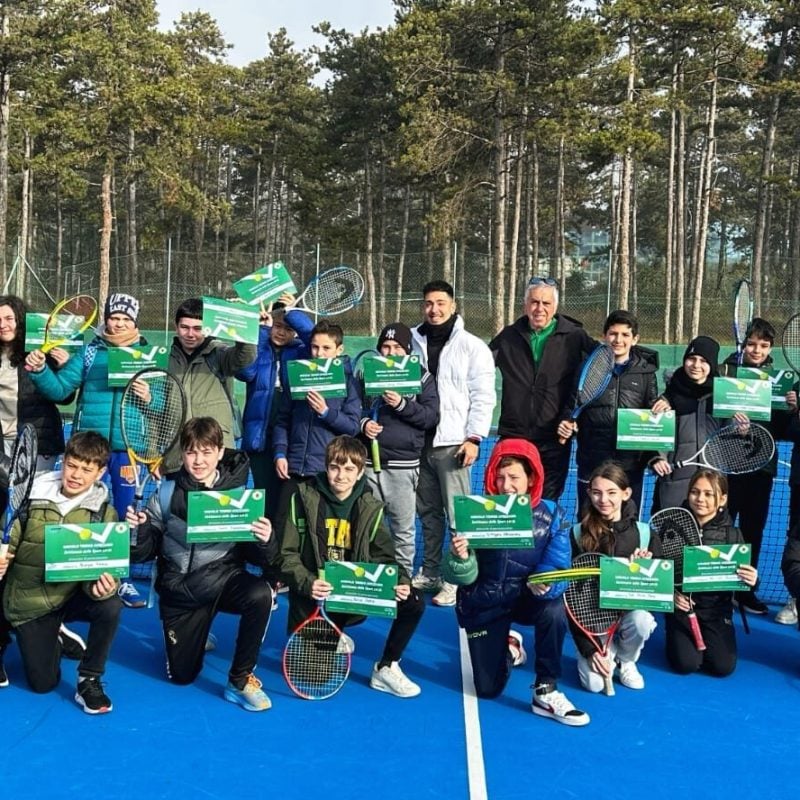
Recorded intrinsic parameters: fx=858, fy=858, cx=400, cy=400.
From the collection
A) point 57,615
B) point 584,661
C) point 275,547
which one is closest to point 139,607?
point 57,615

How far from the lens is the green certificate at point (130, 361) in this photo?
4629 mm

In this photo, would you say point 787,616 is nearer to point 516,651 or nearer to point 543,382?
point 516,651

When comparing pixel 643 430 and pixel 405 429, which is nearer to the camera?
pixel 643 430

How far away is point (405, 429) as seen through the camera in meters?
5.25

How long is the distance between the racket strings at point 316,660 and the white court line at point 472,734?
0.62 metres

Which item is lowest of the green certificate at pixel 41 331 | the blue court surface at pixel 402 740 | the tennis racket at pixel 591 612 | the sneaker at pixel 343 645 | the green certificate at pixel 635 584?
the blue court surface at pixel 402 740

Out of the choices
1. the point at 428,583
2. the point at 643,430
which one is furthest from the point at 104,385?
the point at 643,430

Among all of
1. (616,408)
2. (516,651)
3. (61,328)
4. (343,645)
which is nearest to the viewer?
(343,645)

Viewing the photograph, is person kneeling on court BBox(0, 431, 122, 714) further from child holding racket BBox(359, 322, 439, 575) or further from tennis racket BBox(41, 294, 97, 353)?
child holding racket BBox(359, 322, 439, 575)

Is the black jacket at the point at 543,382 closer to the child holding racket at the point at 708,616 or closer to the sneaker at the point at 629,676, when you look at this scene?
the child holding racket at the point at 708,616

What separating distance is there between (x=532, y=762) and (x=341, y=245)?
3423cm

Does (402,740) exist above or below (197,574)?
below

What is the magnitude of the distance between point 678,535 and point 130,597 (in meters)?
3.36

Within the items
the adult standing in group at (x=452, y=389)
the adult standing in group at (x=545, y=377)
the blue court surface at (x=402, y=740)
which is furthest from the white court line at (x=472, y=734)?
the adult standing in group at (x=545, y=377)
